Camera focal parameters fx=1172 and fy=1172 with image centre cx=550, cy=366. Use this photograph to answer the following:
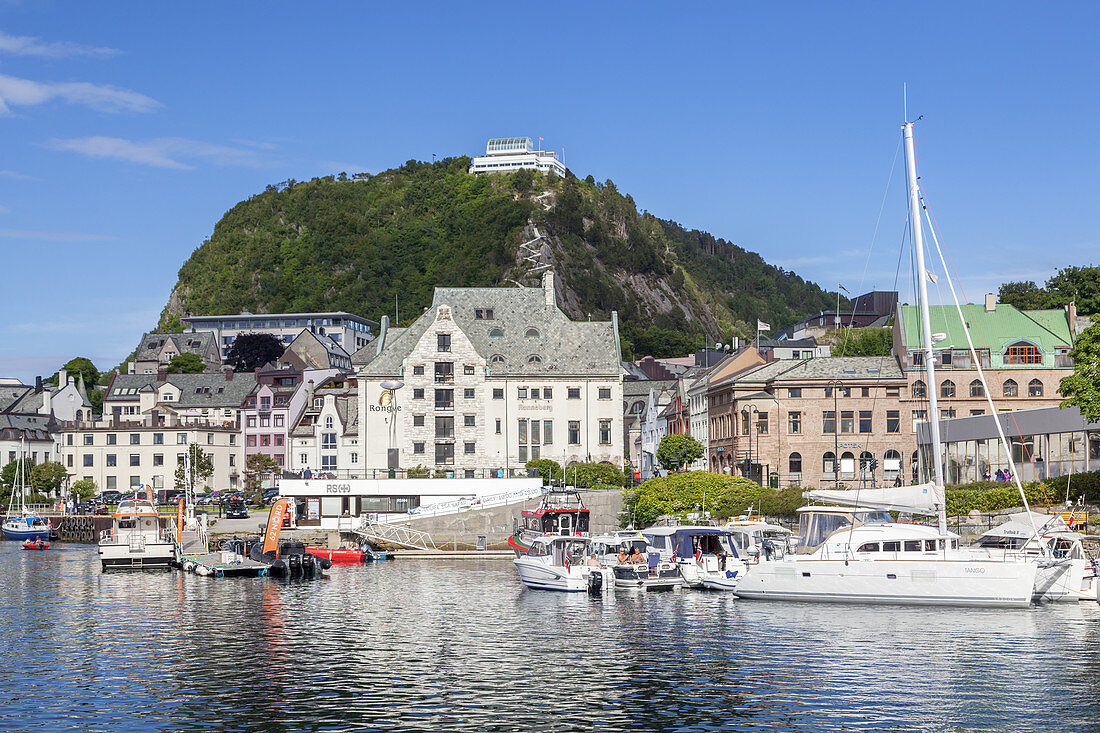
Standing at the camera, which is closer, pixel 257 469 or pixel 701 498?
pixel 701 498

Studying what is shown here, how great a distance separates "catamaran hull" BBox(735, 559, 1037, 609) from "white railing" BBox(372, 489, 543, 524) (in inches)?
1715

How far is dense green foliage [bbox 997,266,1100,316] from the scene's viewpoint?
456 feet

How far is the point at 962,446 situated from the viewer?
10400 centimetres

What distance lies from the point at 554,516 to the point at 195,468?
8183 cm

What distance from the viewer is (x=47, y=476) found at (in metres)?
162

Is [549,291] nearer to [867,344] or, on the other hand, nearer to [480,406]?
[480,406]

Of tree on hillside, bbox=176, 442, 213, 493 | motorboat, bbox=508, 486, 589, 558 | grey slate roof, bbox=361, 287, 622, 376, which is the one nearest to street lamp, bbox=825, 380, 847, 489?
grey slate roof, bbox=361, 287, 622, 376

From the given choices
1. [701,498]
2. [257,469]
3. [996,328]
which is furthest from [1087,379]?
[257,469]

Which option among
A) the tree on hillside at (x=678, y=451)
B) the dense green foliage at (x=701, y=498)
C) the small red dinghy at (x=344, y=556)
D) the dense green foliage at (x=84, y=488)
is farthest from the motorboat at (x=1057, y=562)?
the dense green foliage at (x=84, y=488)

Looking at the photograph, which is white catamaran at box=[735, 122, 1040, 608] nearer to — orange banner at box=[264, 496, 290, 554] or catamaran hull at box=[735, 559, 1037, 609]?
catamaran hull at box=[735, 559, 1037, 609]

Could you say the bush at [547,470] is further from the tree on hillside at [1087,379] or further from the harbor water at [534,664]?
the tree on hillside at [1087,379]

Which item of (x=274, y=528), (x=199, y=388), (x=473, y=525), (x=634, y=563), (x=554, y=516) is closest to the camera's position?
(x=634, y=563)

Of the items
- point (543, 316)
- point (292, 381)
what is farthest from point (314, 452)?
point (543, 316)

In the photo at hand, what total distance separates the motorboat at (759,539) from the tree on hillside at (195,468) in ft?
325
